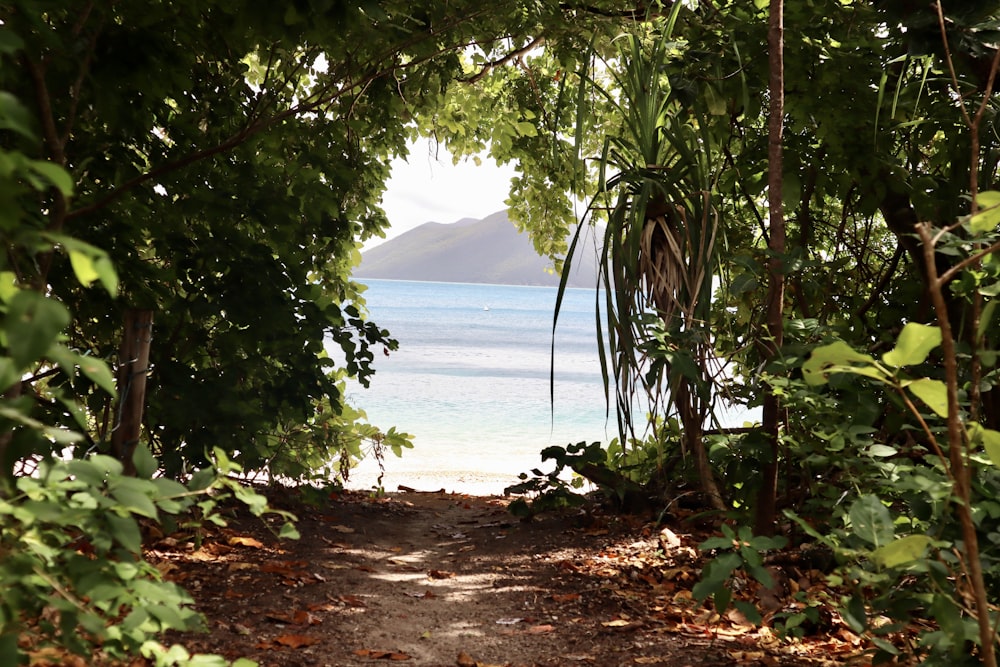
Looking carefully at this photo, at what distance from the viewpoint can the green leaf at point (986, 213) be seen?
1280mm

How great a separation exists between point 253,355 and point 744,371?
2325mm

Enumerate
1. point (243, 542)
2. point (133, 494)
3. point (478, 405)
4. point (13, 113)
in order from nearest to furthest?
point (13, 113) → point (133, 494) → point (243, 542) → point (478, 405)

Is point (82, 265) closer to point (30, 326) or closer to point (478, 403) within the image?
point (30, 326)

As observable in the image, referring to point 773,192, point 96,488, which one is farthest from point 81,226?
point 773,192

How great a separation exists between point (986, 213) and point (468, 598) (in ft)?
7.89

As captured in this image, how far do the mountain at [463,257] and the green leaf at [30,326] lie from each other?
3651 inches

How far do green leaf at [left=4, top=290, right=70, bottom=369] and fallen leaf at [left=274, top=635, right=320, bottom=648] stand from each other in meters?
1.81

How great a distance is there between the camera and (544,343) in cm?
3434

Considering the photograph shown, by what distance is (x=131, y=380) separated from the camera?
3195 mm

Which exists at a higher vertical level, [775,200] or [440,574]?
[775,200]

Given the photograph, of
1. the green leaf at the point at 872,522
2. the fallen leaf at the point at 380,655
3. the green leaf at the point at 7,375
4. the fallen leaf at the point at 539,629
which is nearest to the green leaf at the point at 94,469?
the green leaf at the point at 7,375

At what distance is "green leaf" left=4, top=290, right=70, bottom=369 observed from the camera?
892 millimetres

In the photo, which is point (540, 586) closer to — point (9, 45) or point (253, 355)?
point (253, 355)

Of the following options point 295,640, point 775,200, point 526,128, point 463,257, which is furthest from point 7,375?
point 463,257
